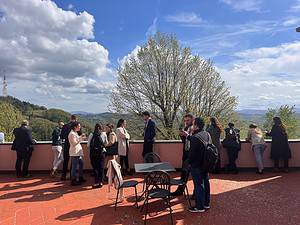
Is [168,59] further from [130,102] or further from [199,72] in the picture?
[130,102]

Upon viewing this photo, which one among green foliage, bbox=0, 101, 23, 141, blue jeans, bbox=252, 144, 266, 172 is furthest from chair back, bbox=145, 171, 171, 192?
green foliage, bbox=0, 101, 23, 141

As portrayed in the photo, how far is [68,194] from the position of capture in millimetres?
6738

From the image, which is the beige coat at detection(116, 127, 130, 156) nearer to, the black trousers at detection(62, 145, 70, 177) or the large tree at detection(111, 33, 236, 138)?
the black trousers at detection(62, 145, 70, 177)

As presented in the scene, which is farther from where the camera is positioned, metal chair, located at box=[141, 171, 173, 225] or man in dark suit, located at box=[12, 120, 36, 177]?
man in dark suit, located at box=[12, 120, 36, 177]

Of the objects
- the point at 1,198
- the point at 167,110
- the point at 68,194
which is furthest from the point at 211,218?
the point at 167,110

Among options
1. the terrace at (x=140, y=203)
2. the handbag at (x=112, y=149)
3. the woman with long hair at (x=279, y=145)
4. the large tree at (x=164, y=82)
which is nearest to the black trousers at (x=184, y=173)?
the terrace at (x=140, y=203)

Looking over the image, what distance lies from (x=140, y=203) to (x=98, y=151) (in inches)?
72.7

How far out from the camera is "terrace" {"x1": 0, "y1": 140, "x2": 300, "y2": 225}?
17.0ft

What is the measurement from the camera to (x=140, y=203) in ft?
19.6

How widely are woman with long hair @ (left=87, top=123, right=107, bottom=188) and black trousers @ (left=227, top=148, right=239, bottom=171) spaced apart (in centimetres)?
352

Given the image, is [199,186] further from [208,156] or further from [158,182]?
[158,182]

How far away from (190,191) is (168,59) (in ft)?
48.7

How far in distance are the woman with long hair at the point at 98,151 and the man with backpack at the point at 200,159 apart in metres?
2.60

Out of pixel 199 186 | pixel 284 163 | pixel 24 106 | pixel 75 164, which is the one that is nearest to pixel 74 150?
pixel 75 164
